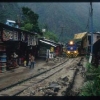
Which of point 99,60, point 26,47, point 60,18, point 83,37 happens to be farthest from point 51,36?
point 60,18

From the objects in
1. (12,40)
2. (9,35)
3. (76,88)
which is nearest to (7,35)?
(9,35)

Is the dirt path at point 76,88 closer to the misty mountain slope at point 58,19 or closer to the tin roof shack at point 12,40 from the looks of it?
the tin roof shack at point 12,40

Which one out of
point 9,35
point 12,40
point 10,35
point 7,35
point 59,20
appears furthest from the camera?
point 59,20

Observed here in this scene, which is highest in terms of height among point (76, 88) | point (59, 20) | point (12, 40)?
point (59, 20)

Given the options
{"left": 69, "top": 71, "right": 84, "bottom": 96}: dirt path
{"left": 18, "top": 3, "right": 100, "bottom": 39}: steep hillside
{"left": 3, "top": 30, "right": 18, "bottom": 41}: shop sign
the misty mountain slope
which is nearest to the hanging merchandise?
{"left": 3, "top": 30, "right": 18, "bottom": 41}: shop sign

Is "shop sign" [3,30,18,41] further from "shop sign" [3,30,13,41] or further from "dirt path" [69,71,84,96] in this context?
"dirt path" [69,71,84,96]

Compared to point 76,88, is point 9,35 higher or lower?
higher

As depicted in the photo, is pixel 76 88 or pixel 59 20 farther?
pixel 59 20

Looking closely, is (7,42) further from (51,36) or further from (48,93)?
(51,36)

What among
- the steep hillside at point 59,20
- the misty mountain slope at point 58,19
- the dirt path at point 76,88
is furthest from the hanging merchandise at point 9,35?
the misty mountain slope at point 58,19

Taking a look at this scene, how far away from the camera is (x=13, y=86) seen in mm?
17219

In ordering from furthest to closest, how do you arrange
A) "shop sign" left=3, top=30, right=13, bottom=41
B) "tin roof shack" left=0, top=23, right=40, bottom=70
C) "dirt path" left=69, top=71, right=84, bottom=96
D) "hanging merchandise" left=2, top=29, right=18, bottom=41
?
"hanging merchandise" left=2, top=29, right=18, bottom=41 < "shop sign" left=3, top=30, right=13, bottom=41 < "tin roof shack" left=0, top=23, right=40, bottom=70 < "dirt path" left=69, top=71, right=84, bottom=96

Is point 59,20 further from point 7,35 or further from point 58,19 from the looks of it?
point 7,35

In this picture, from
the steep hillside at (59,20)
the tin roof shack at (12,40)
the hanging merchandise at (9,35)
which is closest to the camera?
the tin roof shack at (12,40)
